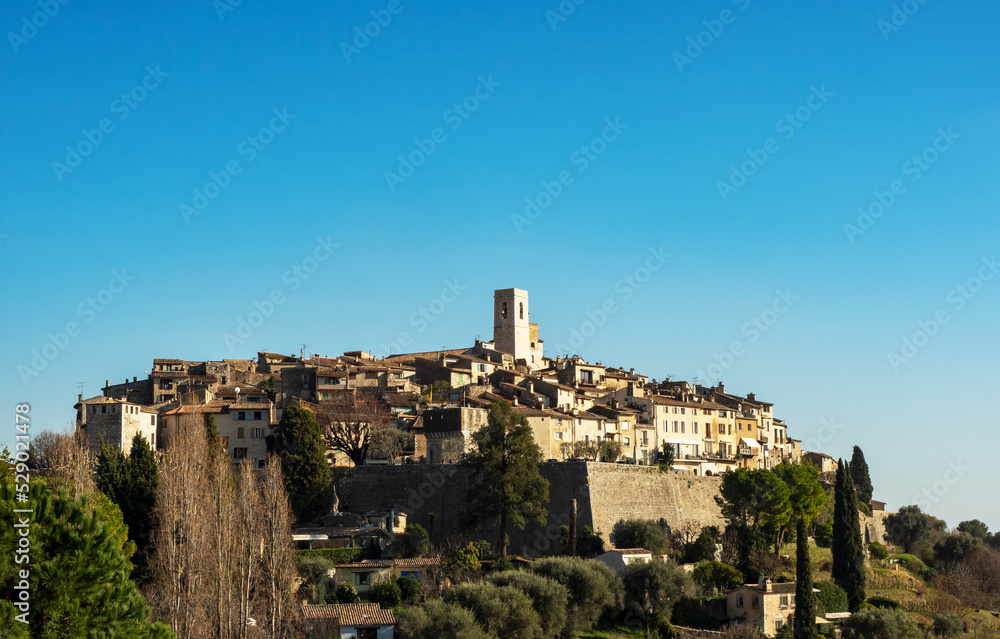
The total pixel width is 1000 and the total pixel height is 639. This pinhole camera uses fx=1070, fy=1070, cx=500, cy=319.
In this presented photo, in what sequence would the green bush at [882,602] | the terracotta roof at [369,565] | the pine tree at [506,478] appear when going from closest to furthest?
the terracotta roof at [369,565]
the pine tree at [506,478]
the green bush at [882,602]

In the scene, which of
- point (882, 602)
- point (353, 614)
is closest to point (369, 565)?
point (353, 614)

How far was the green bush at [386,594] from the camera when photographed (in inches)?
1737

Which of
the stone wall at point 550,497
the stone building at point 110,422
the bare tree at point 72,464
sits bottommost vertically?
the stone wall at point 550,497

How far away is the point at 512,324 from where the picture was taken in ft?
325

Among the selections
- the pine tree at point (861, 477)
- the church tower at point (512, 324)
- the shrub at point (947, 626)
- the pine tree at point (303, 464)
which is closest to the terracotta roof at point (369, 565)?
the pine tree at point (303, 464)

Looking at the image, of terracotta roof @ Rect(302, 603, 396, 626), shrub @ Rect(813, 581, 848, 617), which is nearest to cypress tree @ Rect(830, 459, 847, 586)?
shrub @ Rect(813, 581, 848, 617)

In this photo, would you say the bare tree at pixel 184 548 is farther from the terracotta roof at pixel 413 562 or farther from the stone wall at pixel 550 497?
the stone wall at pixel 550 497

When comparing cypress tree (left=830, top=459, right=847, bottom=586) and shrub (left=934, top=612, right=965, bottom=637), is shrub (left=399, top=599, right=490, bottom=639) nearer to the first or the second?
cypress tree (left=830, top=459, right=847, bottom=586)

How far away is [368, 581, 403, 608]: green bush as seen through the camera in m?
44.1

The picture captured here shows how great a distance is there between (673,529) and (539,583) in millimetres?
16100

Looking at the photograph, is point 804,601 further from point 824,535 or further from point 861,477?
point 861,477

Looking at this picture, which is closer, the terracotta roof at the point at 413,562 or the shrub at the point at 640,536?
the terracotta roof at the point at 413,562

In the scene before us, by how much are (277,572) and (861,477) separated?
180 feet

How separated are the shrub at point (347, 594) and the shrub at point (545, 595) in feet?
18.7
